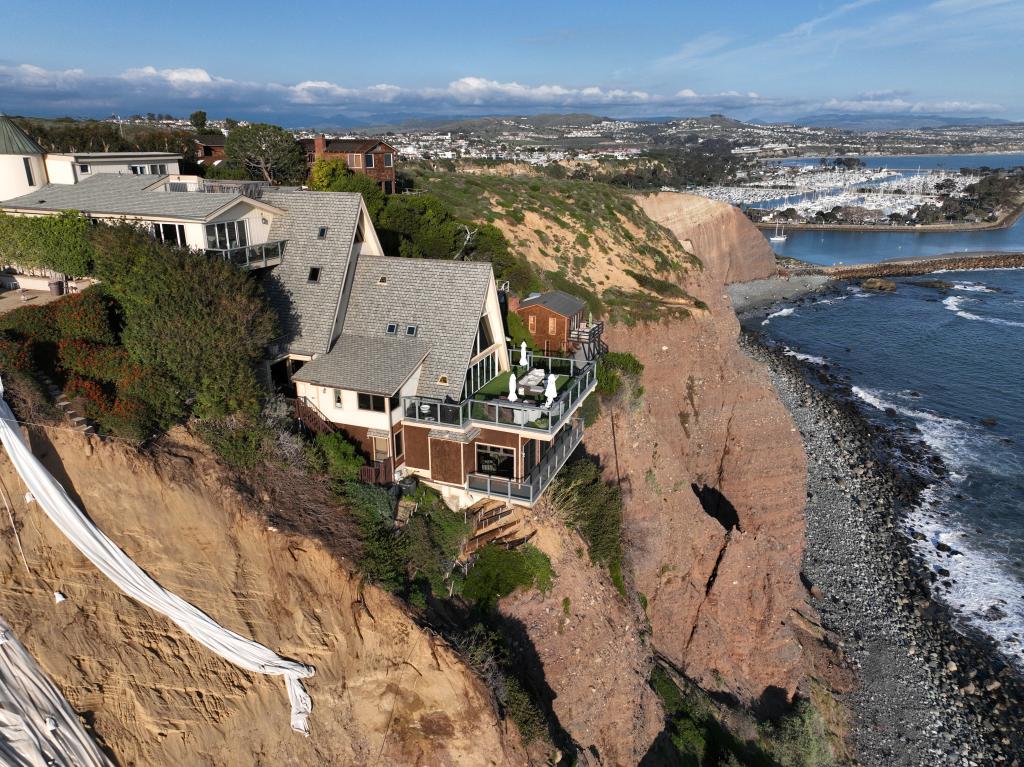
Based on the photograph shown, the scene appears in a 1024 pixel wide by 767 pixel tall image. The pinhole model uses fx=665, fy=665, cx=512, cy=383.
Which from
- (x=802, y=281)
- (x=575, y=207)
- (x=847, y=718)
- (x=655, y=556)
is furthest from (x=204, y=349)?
(x=802, y=281)

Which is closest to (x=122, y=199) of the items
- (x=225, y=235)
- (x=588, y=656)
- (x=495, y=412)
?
(x=225, y=235)

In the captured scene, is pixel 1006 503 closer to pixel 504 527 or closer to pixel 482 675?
pixel 504 527

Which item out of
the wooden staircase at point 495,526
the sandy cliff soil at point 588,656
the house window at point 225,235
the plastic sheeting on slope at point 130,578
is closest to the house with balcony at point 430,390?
the wooden staircase at point 495,526

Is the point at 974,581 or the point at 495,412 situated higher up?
the point at 495,412

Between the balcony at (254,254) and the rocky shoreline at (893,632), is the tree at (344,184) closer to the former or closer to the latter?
the balcony at (254,254)

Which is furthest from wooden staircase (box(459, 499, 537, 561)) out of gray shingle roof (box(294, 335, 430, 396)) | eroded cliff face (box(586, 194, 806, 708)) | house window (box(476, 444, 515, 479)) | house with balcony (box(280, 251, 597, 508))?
eroded cliff face (box(586, 194, 806, 708))

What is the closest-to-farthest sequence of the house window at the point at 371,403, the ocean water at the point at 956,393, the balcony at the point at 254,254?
the house window at the point at 371,403 < the balcony at the point at 254,254 < the ocean water at the point at 956,393

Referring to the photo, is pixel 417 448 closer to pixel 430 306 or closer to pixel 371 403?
pixel 371 403

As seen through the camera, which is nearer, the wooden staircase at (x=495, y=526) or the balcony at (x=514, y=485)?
the balcony at (x=514, y=485)
